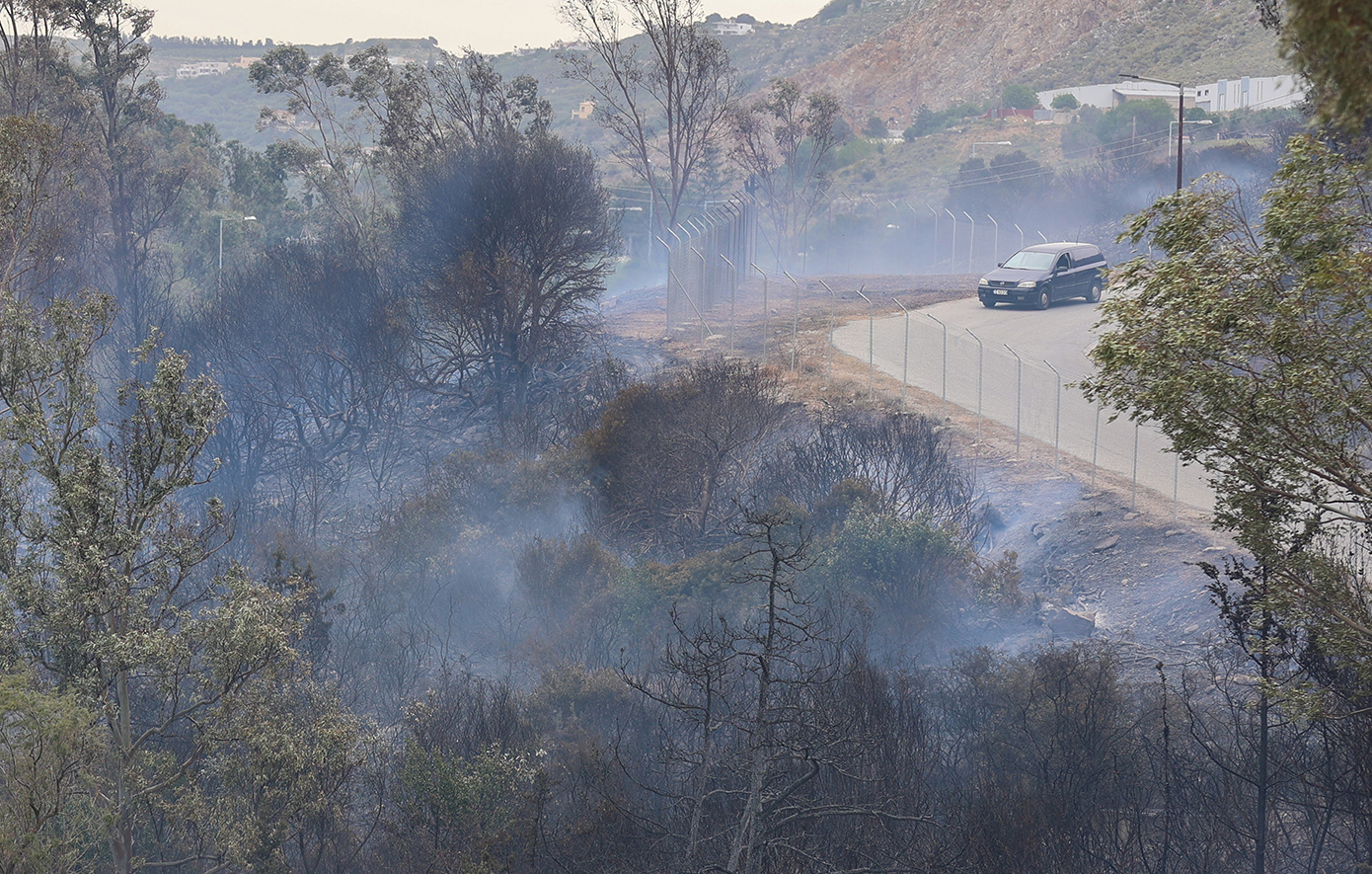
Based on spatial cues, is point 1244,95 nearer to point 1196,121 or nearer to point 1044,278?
point 1196,121

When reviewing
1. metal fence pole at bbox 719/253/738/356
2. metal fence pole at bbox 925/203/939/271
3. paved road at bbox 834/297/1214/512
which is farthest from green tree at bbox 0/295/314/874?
metal fence pole at bbox 925/203/939/271

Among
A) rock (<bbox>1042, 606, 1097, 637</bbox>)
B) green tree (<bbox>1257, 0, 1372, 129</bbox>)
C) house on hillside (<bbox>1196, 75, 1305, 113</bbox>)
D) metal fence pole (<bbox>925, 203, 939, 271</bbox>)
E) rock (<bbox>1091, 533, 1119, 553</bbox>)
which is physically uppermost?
house on hillside (<bbox>1196, 75, 1305, 113</bbox>)

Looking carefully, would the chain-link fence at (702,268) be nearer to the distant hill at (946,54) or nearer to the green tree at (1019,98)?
the distant hill at (946,54)

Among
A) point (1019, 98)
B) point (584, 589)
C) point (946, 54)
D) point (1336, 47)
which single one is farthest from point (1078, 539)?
point (946, 54)

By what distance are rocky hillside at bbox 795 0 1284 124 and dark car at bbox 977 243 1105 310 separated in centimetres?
5086

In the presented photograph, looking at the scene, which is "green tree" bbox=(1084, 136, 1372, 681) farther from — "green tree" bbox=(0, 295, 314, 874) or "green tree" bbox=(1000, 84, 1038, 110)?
"green tree" bbox=(1000, 84, 1038, 110)

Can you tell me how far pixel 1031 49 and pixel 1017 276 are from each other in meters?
73.1

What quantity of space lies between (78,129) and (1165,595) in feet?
125

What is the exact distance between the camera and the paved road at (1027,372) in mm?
20438

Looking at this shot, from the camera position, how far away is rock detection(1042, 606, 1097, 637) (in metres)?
17.3

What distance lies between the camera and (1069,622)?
17578mm

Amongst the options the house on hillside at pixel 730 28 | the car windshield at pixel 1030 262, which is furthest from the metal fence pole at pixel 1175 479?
the house on hillside at pixel 730 28

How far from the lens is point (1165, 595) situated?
56.0 feet

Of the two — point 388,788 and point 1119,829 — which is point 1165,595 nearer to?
point 1119,829
